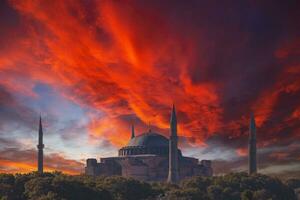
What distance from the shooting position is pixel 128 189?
103375mm

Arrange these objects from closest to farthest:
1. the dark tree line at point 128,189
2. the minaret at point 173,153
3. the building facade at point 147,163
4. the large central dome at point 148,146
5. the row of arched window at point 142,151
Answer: the dark tree line at point 128,189, the minaret at point 173,153, the building facade at point 147,163, the row of arched window at point 142,151, the large central dome at point 148,146

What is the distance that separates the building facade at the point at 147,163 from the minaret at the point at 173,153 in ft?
13.0

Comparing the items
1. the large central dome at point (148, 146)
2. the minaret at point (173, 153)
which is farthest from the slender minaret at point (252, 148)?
the large central dome at point (148, 146)

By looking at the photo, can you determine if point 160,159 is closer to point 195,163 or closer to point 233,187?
point 195,163

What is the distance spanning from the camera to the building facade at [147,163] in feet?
506

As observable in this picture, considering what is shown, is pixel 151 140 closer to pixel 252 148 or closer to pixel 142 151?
pixel 142 151

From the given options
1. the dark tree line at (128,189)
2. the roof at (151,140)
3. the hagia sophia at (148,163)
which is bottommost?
the dark tree line at (128,189)

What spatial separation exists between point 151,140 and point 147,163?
785 cm

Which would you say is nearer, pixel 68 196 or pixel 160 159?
pixel 68 196

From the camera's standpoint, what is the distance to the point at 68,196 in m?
83.8

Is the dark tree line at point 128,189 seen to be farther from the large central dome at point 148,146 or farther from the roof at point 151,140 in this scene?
the roof at point 151,140

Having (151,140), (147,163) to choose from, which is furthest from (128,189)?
(151,140)

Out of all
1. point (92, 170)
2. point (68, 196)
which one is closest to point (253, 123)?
point (92, 170)

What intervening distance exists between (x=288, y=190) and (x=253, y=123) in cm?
2360
